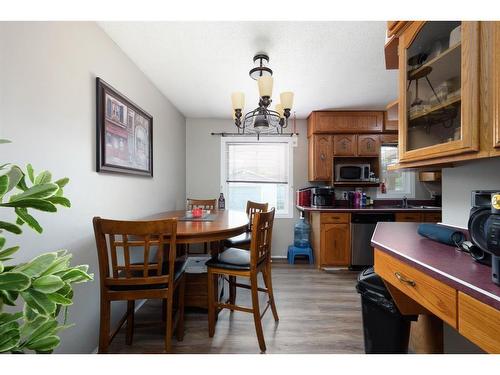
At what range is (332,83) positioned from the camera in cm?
259

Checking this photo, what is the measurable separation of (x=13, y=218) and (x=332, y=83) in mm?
2870

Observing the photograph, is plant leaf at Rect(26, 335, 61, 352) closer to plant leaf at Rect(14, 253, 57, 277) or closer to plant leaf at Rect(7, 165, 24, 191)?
plant leaf at Rect(14, 253, 57, 277)

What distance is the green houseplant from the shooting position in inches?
19.7

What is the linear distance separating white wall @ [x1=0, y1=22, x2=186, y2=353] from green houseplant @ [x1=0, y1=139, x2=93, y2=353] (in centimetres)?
65

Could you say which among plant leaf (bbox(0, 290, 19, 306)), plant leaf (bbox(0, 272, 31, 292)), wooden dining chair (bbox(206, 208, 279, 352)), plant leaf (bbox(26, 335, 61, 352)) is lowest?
wooden dining chair (bbox(206, 208, 279, 352))

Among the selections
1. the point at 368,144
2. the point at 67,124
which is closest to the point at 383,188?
→ the point at 368,144

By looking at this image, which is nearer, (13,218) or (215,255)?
(13,218)

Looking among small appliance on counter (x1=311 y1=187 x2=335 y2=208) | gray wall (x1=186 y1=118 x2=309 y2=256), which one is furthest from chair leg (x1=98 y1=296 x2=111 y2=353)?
small appliance on counter (x1=311 y1=187 x2=335 y2=208)

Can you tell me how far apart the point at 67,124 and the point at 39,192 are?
3.48 feet

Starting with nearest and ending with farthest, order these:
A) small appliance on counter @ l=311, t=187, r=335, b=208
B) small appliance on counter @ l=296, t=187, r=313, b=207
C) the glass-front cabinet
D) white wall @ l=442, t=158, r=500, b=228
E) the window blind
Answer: the glass-front cabinet, white wall @ l=442, t=158, r=500, b=228, small appliance on counter @ l=311, t=187, r=335, b=208, small appliance on counter @ l=296, t=187, r=313, b=207, the window blind

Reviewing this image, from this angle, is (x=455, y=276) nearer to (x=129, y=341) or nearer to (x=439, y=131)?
(x=439, y=131)

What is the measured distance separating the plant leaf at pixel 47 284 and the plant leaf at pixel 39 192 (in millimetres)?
193
